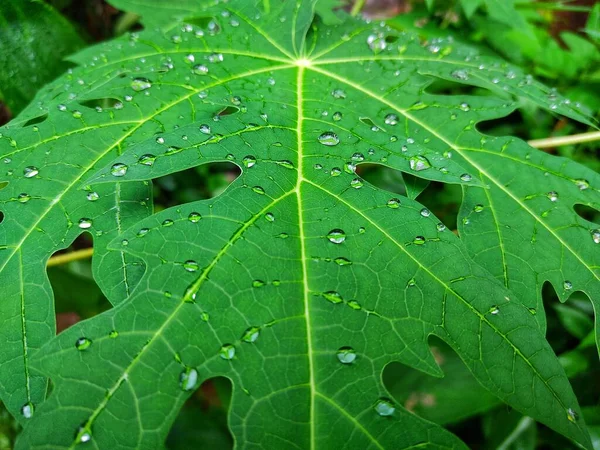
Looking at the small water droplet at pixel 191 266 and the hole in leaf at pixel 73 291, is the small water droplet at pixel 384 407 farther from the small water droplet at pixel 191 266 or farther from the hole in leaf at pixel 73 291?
the hole in leaf at pixel 73 291

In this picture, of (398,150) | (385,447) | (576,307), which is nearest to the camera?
Result: (385,447)

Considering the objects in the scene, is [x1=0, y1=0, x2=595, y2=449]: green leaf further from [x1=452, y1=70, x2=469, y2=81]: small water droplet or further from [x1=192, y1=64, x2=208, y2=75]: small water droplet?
[x1=452, y1=70, x2=469, y2=81]: small water droplet

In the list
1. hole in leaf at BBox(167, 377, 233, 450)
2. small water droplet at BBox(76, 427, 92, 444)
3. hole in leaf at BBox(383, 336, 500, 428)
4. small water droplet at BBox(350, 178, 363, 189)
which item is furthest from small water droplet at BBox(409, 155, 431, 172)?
hole in leaf at BBox(167, 377, 233, 450)

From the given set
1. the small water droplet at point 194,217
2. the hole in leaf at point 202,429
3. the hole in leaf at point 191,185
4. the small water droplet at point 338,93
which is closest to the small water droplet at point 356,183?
the small water droplet at point 194,217

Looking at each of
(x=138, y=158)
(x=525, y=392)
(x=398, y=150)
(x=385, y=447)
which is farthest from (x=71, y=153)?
(x=525, y=392)

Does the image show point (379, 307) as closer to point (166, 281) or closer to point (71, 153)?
point (166, 281)

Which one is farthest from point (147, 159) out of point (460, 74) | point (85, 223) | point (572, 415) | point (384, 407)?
point (460, 74)
